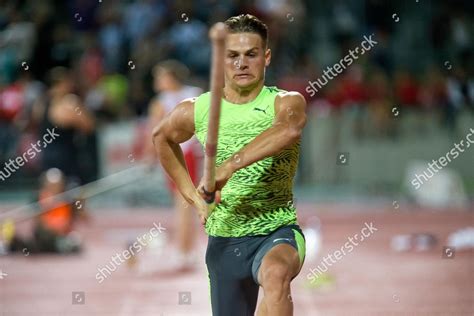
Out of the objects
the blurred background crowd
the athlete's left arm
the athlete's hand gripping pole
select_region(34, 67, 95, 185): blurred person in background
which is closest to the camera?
the athlete's hand gripping pole

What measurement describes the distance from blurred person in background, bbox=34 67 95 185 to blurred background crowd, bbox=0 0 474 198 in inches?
45.9

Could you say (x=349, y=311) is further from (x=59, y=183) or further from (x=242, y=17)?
(x=59, y=183)

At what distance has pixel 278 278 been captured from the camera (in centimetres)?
602

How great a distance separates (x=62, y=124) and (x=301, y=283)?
545 cm

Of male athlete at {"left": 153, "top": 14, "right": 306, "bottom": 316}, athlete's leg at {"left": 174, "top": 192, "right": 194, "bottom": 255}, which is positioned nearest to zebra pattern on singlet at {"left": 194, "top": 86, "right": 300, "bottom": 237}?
male athlete at {"left": 153, "top": 14, "right": 306, "bottom": 316}

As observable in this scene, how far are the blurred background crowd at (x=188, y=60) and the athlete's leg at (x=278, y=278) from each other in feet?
40.7

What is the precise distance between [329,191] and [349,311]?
364 inches

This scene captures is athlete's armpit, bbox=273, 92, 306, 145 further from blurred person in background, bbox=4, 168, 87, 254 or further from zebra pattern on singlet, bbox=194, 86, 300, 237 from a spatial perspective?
blurred person in background, bbox=4, 168, 87, 254

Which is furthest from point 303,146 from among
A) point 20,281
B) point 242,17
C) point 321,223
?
point 242,17

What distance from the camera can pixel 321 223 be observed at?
17.7 meters

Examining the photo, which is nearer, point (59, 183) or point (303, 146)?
point (59, 183)

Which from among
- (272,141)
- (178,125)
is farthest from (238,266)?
(178,125)

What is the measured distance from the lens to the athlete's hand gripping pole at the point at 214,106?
17.0 ft

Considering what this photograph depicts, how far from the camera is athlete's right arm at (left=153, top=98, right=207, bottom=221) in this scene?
660 cm
